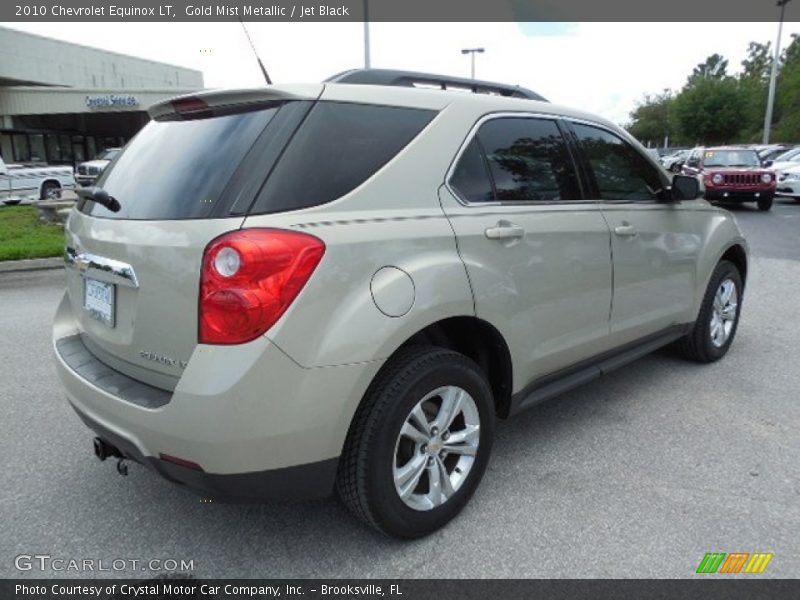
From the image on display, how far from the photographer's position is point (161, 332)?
2.17 meters

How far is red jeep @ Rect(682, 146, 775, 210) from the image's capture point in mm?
16000

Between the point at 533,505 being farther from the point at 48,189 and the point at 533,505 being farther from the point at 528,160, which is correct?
the point at 48,189

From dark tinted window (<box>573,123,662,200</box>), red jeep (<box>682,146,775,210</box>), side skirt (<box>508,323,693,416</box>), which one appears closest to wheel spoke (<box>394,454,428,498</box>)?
side skirt (<box>508,323,693,416</box>)

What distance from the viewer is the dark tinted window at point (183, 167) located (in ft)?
7.25

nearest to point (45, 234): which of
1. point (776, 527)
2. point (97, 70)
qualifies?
point (776, 527)

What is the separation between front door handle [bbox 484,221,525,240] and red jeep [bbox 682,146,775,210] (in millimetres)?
14822

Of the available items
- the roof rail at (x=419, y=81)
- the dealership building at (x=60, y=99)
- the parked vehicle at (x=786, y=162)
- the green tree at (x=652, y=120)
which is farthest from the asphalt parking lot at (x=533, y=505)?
the green tree at (x=652, y=120)

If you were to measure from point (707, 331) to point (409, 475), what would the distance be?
2.95m

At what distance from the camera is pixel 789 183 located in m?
17.4

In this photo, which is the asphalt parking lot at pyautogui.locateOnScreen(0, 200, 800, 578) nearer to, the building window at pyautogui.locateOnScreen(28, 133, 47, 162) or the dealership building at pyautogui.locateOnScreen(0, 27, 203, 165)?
the dealership building at pyautogui.locateOnScreen(0, 27, 203, 165)

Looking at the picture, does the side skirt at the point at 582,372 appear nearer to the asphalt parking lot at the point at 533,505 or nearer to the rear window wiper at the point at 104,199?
the asphalt parking lot at the point at 533,505

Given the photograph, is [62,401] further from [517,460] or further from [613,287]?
[613,287]

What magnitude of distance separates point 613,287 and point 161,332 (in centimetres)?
232

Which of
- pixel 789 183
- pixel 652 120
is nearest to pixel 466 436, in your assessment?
pixel 789 183
